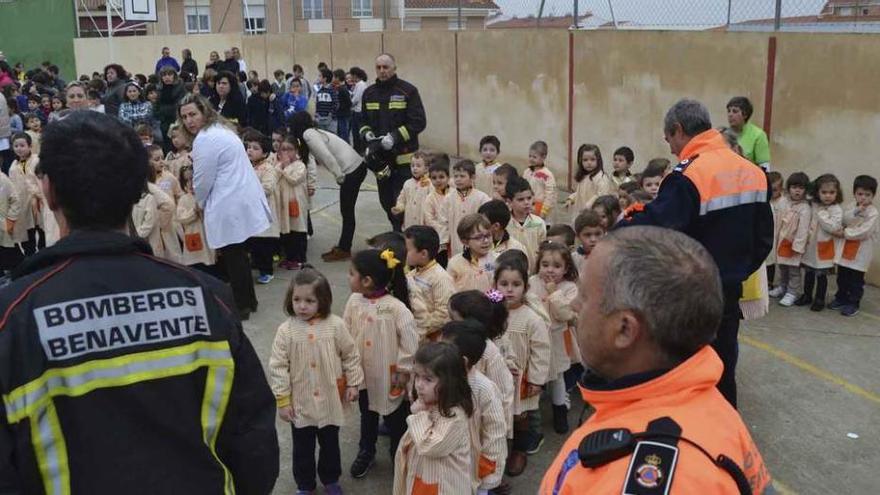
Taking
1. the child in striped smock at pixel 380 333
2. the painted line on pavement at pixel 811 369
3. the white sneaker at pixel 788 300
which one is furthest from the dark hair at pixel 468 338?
the white sneaker at pixel 788 300

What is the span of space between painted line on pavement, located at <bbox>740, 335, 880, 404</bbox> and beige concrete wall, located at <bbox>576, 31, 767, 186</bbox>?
3313 millimetres

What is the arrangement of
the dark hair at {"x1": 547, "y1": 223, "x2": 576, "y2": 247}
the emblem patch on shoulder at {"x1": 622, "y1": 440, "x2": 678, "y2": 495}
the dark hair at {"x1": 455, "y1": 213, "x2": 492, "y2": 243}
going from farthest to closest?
the dark hair at {"x1": 547, "y1": 223, "x2": 576, "y2": 247} → the dark hair at {"x1": 455, "y1": 213, "x2": 492, "y2": 243} → the emblem patch on shoulder at {"x1": 622, "y1": 440, "x2": 678, "y2": 495}

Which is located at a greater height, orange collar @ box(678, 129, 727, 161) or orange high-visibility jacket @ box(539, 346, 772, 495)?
orange collar @ box(678, 129, 727, 161)

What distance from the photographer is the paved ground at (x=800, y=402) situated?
4.90 m

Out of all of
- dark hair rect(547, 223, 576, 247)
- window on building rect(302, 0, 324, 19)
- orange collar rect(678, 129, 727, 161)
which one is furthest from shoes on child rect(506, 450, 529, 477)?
window on building rect(302, 0, 324, 19)

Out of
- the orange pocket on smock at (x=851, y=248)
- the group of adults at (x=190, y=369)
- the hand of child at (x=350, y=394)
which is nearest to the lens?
the group of adults at (x=190, y=369)

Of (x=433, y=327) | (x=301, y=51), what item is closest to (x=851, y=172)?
(x=433, y=327)

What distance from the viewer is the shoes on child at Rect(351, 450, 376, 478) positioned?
495cm

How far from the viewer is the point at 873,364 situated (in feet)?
21.0

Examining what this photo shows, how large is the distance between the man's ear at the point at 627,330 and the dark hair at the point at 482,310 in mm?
2728

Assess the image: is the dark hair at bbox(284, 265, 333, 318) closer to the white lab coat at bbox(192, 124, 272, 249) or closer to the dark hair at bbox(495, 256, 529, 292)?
the dark hair at bbox(495, 256, 529, 292)

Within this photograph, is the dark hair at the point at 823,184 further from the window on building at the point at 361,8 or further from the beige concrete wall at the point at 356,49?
the window on building at the point at 361,8

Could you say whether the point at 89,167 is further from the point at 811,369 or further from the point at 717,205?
the point at 811,369

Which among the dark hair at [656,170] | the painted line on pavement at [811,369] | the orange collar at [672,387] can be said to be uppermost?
the orange collar at [672,387]
